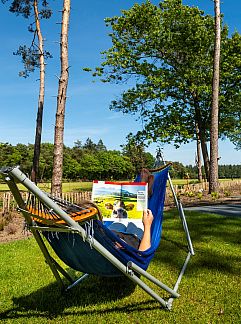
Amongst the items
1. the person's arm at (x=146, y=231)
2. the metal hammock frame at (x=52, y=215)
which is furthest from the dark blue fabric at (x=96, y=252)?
the person's arm at (x=146, y=231)

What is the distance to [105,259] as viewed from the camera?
286 cm

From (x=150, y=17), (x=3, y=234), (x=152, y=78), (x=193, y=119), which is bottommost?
(x=3, y=234)

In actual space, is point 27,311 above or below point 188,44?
below

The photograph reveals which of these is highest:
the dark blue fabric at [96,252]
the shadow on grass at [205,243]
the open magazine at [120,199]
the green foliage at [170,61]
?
the green foliage at [170,61]

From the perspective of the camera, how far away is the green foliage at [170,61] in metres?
18.1

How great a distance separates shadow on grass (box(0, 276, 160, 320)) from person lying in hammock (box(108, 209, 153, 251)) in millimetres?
559

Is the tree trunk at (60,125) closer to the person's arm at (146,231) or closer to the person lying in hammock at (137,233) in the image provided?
the person lying in hammock at (137,233)

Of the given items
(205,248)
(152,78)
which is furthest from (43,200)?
(152,78)

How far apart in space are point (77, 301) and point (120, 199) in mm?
1447

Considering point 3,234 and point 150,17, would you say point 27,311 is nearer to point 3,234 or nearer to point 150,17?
point 3,234

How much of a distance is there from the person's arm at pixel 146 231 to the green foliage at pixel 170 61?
14067 millimetres

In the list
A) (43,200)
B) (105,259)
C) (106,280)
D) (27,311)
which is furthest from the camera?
(106,280)

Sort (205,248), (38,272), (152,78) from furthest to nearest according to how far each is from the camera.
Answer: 1. (152,78)
2. (205,248)
3. (38,272)

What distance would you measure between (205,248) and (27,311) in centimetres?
296
